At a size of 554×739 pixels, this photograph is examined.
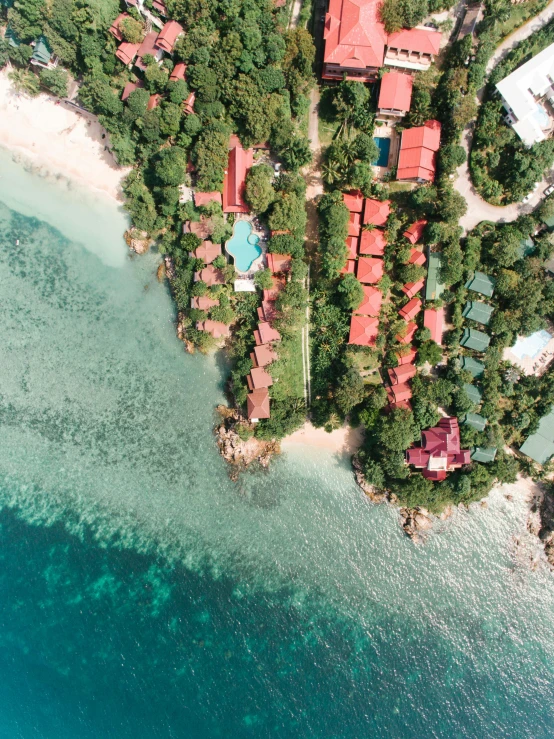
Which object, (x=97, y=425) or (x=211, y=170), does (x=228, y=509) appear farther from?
(x=211, y=170)

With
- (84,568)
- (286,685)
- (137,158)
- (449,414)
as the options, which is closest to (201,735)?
(286,685)

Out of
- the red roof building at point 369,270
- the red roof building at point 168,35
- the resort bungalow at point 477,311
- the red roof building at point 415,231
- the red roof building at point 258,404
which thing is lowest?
the red roof building at point 258,404

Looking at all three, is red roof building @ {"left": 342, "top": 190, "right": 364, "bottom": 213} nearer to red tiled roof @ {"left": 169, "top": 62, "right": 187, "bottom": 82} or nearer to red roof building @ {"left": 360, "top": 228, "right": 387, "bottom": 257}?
red roof building @ {"left": 360, "top": 228, "right": 387, "bottom": 257}

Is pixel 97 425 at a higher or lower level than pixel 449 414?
lower

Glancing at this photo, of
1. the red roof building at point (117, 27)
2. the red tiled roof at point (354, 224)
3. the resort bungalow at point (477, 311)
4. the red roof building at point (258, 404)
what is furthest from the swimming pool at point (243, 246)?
the resort bungalow at point (477, 311)

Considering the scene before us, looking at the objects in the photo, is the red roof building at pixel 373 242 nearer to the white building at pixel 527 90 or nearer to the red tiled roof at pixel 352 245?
the red tiled roof at pixel 352 245

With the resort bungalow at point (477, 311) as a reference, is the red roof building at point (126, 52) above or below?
above
